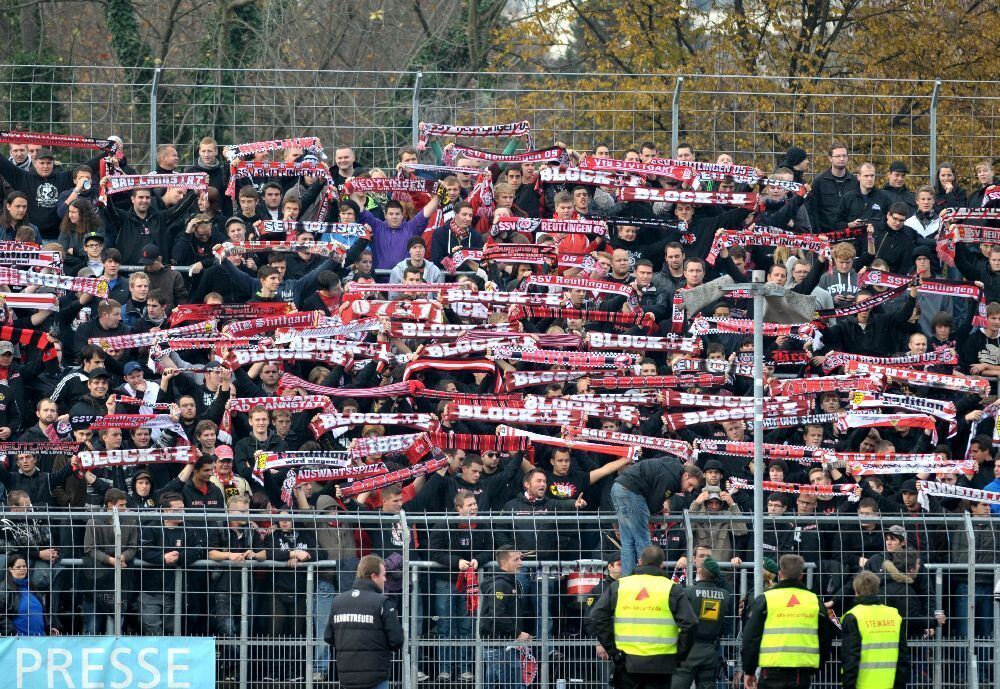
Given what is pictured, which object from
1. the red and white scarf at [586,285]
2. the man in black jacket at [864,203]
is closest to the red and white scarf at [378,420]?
the red and white scarf at [586,285]

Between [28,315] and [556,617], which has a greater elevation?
[28,315]

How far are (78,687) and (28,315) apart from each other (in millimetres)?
6188

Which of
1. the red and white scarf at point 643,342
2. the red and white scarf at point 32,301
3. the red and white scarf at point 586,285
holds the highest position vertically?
the red and white scarf at point 586,285

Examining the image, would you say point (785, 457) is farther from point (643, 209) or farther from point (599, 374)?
point (643, 209)

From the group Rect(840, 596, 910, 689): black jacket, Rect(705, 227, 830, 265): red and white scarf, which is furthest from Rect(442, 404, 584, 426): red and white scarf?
Rect(840, 596, 910, 689): black jacket

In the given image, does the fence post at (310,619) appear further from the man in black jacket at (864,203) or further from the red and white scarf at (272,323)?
the man in black jacket at (864,203)

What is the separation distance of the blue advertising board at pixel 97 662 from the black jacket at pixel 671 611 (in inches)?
135

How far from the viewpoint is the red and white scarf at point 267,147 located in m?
24.6

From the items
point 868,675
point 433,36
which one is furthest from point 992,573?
point 433,36

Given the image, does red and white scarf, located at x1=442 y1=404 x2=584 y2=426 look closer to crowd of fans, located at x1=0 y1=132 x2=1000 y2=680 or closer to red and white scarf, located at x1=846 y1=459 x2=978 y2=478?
crowd of fans, located at x1=0 y1=132 x2=1000 y2=680

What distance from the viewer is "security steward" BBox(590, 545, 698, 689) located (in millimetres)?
15570

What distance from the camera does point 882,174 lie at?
28.6m

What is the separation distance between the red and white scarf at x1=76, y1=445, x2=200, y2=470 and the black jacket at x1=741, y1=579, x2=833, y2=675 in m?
5.98

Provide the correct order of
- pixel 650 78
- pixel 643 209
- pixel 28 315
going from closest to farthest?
pixel 28 315 < pixel 643 209 < pixel 650 78
